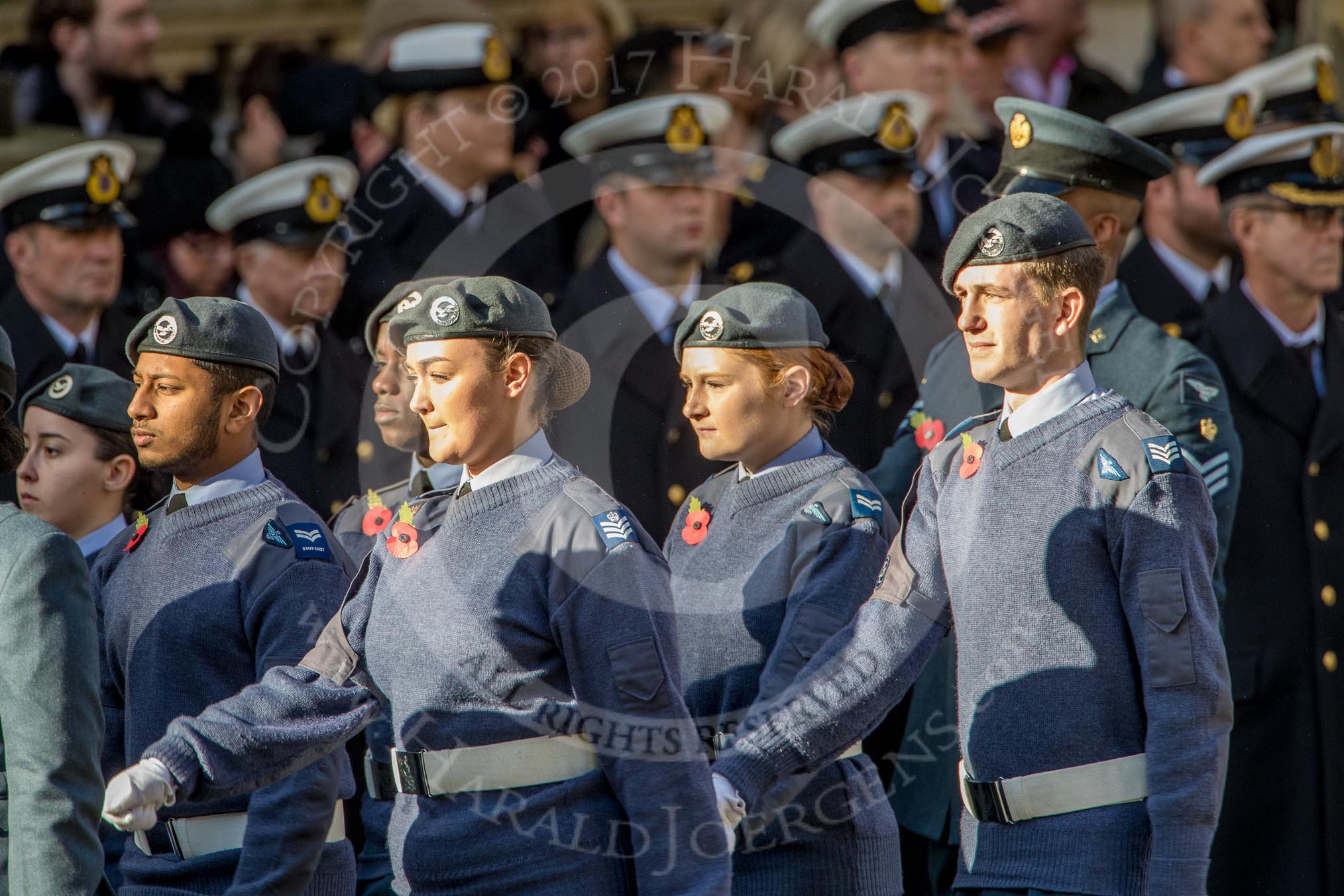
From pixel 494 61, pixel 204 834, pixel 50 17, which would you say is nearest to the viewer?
pixel 204 834

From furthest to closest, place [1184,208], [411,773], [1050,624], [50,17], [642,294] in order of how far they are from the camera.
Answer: [50,17] < [1184,208] < [642,294] < [411,773] < [1050,624]

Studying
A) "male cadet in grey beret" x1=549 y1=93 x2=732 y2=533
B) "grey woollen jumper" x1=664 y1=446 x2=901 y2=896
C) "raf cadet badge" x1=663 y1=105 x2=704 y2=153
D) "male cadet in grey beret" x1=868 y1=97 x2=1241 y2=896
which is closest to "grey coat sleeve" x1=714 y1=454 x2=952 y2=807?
"grey woollen jumper" x1=664 y1=446 x2=901 y2=896

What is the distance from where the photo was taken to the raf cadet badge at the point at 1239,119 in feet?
22.0

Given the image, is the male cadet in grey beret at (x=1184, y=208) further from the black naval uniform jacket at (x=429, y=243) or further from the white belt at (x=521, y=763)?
the white belt at (x=521, y=763)

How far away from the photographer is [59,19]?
8.09 metres

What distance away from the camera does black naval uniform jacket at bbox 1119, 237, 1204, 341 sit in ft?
20.9

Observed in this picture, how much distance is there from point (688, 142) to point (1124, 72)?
3.53 metres

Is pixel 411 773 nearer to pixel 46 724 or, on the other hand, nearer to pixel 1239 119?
pixel 46 724

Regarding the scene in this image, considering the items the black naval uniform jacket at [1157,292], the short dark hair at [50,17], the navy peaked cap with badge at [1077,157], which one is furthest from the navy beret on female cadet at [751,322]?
the short dark hair at [50,17]

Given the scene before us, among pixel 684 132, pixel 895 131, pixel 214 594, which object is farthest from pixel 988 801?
pixel 684 132

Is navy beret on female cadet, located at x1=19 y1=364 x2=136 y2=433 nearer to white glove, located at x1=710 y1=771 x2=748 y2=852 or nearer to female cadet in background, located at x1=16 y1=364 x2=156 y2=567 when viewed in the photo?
female cadet in background, located at x1=16 y1=364 x2=156 y2=567

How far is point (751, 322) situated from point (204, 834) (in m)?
1.68

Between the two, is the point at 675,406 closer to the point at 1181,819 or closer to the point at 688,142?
the point at 688,142

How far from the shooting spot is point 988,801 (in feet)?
11.8
